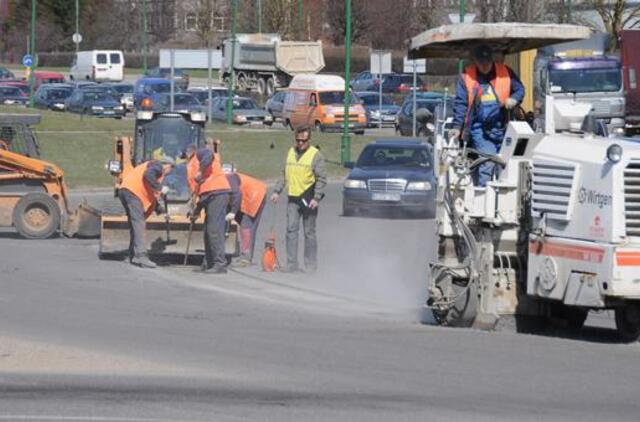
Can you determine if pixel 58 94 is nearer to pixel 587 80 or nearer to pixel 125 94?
pixel 125 94

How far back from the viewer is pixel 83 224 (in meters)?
24.6

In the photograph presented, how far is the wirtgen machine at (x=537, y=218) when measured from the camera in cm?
1174

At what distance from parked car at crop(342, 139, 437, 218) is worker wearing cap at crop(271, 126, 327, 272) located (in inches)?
342

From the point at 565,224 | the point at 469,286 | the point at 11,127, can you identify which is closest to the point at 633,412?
the point at 565,224

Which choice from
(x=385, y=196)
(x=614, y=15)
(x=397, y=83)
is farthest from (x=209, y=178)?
(x=397, y=83)

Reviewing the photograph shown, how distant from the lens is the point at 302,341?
12781 millimetres

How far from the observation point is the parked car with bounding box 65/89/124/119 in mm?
62688

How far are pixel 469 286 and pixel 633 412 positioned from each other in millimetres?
3671

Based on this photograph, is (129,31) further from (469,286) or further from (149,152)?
(469,286)

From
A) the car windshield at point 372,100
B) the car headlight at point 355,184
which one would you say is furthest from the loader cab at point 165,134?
the car windshield at point 372,100

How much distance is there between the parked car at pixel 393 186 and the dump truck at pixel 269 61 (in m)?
46.9

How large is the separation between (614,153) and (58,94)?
58.4 meters

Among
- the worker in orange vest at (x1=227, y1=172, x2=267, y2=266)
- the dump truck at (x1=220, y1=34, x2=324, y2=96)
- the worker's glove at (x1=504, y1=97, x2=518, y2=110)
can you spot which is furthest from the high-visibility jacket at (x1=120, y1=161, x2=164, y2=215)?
the dump truck at (x1=220, y1=34, x2=324, y2=96)

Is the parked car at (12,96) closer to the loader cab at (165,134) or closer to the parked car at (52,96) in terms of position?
the parked car at (52,96)
